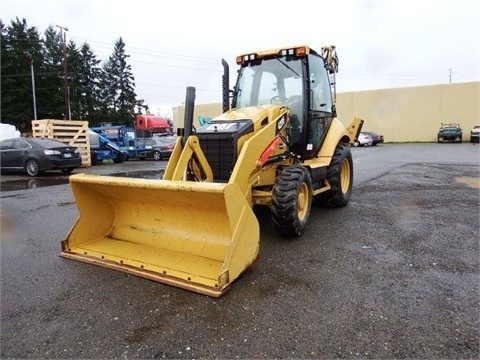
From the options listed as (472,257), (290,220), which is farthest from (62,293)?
(472,257)

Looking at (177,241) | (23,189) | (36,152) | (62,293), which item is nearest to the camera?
(62,293)

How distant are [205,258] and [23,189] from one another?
338 inches

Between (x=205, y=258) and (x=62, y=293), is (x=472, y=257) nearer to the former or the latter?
(x=205, y=258)

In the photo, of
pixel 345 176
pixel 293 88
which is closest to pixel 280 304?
pixel 293 88

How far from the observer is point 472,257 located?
420 centimetres

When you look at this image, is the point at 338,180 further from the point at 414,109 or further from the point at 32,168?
the point at 414,109

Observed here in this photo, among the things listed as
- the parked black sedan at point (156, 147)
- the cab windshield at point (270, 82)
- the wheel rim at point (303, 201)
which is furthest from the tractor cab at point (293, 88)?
the parked black sedan at point (156, 147)

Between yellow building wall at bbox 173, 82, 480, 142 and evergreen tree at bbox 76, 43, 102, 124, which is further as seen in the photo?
evergreen tree at bbox 76, 43, 102, 124

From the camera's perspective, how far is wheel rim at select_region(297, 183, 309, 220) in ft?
15.8

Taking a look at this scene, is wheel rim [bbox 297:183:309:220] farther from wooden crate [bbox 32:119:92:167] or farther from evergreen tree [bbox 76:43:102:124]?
evergreen tree [bbox 76:43:102:124]

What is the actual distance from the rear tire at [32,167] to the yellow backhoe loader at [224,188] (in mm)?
10265

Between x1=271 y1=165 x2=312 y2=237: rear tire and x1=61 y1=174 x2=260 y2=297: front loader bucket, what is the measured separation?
793 millimetres

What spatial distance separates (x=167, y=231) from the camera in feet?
14.0

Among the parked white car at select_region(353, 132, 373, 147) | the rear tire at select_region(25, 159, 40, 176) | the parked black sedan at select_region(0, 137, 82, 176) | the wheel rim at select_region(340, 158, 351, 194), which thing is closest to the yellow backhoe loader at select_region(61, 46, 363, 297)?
the wheel rim at select_region(340, 158, 351, 194)
